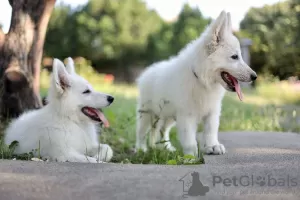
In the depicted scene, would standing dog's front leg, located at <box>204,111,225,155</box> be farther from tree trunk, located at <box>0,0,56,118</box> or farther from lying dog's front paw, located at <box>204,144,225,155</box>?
tree trunk, located at <box>0,0,56,118</box>

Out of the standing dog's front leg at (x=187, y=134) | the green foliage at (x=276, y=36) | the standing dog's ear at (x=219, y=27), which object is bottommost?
the standing dog's front leg at (x=187, y=134)

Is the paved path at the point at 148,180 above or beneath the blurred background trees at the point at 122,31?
beneath

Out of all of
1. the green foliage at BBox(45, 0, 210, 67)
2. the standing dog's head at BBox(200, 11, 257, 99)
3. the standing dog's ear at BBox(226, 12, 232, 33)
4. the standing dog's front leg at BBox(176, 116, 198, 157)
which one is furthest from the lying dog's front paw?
the green foliage at BBox(45, 0, 210, 67)

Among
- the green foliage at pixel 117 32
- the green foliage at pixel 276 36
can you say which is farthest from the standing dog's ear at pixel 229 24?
the green foliage at pixel 117 32

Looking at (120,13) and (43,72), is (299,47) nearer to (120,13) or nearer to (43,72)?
(43,72)

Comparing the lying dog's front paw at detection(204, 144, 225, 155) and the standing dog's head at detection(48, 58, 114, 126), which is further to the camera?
the lying dog's front paw at detection(204, 144, 225, 155)

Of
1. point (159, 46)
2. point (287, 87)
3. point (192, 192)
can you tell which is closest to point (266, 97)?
point (287, 87)

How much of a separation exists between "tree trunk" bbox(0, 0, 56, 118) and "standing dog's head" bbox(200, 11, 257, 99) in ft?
7.93

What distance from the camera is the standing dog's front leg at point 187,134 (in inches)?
174

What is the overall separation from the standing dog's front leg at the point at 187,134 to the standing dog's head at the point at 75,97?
30.8 inches

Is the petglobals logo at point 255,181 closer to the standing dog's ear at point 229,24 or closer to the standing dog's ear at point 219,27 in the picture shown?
the standing dog's ear at point 219,27

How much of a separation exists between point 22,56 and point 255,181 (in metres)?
3.67

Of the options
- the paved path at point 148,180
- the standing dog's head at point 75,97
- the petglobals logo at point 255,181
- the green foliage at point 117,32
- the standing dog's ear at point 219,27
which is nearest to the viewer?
the paved path at point 148,180

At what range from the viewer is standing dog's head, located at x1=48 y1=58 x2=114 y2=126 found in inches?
162
